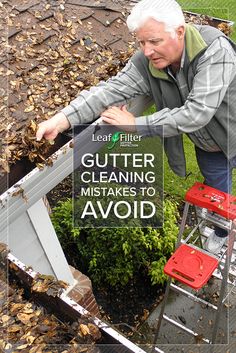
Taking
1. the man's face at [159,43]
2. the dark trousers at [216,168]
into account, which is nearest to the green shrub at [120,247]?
the dark trousers at [216,168]

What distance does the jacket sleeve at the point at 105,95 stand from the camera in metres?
3.73

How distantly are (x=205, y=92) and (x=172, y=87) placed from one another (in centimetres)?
48

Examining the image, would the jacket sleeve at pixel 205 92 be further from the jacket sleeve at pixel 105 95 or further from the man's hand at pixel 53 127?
the man's hand at pixel 53 127

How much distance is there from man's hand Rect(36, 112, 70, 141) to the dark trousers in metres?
1.28

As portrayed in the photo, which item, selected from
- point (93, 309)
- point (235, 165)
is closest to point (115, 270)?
point (93, 309)

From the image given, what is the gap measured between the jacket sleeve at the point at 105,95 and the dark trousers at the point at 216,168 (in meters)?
0.79

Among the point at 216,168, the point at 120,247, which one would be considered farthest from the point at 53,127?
the point at 120,247

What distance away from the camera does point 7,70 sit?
4.11 meters

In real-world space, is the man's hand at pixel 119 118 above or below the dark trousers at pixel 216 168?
above

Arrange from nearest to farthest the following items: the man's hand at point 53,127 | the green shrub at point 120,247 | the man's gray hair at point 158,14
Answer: the man's gray hair at point 158,14
the man's hand at point 53,127
the green shrub at point 120,247

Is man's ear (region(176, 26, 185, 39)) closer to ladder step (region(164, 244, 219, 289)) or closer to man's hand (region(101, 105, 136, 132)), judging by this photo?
man's hand (region(101, 105, 136, 132))

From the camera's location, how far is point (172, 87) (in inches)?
152

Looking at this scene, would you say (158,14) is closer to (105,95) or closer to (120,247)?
(105,95)

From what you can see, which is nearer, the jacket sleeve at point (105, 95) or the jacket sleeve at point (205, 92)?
the jacket sleeve at point (205, 92)
